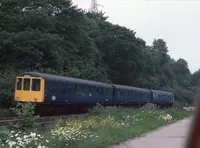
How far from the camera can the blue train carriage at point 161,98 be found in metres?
44.1

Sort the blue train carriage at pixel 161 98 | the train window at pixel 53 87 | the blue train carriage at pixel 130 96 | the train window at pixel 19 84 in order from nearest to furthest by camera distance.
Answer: the train window at pixel 53 87
the train window at pixel 19 84
the blue train carriage at pixel 130 96
the blue train carriage at pixel 161 98

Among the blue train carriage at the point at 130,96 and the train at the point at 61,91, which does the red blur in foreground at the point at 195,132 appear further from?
the blue train carriage at the point at 130,96

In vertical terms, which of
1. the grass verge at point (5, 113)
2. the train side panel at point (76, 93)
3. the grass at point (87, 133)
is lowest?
the grass at point (87, 133)

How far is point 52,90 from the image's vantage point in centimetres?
2267

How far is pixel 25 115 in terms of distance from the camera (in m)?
13.8

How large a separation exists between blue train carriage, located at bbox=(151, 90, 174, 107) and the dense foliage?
520 centimetres

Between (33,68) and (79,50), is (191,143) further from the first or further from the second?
(79,50)

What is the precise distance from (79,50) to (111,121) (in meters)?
29.3

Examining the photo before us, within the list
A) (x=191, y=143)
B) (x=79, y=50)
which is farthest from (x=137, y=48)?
(x=191, y=143)

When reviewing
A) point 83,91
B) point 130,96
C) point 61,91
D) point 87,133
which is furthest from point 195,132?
point 130,96

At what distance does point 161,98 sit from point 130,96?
40.1ft

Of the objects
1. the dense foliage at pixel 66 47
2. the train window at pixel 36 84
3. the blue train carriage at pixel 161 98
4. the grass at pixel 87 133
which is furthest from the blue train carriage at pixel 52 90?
the blue train carriage at pixel 161 98

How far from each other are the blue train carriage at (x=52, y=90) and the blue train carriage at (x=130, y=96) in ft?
20.0

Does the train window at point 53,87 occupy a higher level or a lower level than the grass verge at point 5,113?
higher
